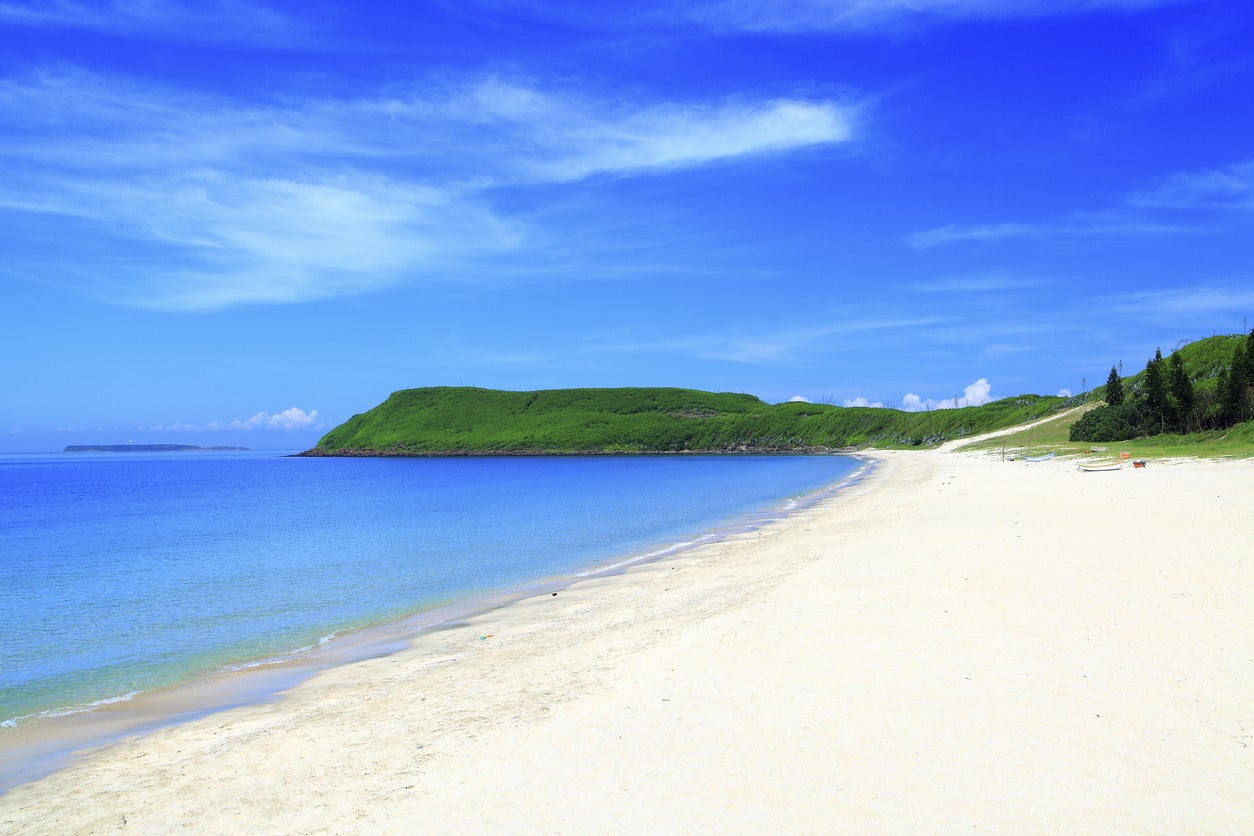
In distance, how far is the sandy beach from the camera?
545 cm

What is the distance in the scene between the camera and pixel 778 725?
22.8ft

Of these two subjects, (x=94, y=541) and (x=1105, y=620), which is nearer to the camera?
(x=1105, y=620)

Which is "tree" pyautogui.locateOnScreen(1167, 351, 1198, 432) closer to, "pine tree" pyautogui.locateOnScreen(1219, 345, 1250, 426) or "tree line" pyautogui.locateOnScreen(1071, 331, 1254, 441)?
"tree line" pyautogui.locateOnScreen(1071, 331, 1254, 441)

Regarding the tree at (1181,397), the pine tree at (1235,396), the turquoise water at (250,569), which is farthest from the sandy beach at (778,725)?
the tree at (1181,397)

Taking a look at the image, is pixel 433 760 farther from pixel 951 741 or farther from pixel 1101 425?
pixel 1101 425

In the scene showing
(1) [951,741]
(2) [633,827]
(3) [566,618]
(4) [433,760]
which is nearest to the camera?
(2) [633,827]

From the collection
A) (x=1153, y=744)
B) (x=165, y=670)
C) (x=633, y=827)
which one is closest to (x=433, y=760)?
(x=633, y=827)

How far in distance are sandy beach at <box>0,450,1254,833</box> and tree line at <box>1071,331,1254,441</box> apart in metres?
64.9

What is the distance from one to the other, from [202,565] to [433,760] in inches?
838

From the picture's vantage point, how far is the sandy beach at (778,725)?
17.9 ft

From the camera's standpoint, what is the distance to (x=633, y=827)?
5250 millimetres

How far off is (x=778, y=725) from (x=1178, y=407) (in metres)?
79.1

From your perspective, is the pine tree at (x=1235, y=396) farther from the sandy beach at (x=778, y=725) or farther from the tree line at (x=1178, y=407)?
the sandy beach at (x=778, y=725)

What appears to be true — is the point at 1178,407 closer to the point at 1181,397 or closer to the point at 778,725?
the point at 1181,397
